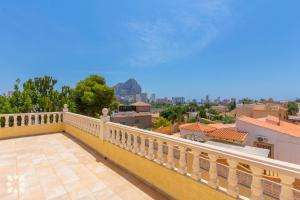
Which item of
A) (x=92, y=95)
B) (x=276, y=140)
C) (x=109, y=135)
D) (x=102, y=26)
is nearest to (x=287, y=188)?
(x=109, y=135)

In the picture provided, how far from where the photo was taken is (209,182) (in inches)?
87.8

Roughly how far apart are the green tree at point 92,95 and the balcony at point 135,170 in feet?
25.0

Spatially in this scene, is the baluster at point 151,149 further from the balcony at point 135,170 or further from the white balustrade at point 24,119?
the white balustrade at point 24,119

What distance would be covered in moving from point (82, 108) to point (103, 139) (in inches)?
395

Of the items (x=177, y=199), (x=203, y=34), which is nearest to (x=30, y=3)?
(x=177, y=199)

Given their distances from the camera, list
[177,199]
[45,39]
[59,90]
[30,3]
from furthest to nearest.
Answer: [45,39], [59,90], [30,3], [177,199]

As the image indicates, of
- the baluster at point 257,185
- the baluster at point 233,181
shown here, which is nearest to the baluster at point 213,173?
the baluster at point 233,181

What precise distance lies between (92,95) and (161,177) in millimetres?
11519

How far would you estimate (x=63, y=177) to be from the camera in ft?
Result: 11.4

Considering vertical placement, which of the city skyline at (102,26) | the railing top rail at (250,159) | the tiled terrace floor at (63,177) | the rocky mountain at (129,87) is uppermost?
the rocky mountain at (129,87)

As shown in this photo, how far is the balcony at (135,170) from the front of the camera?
1850mm

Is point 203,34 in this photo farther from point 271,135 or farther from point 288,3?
point 271,135

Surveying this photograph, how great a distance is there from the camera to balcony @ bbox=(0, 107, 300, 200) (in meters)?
1.85

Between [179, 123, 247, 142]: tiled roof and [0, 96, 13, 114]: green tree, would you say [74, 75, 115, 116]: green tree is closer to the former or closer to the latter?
[0, 96, 13, 114]: green tree
